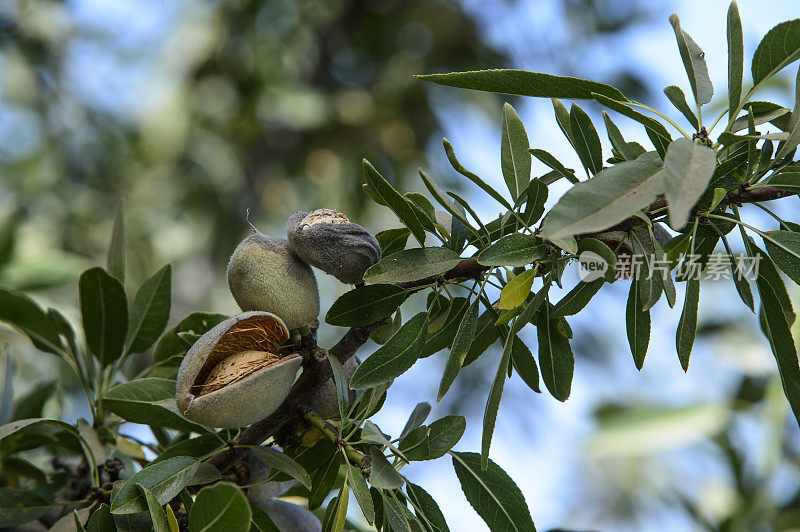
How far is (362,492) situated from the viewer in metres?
0.53

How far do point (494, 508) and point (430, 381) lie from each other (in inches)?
82.6

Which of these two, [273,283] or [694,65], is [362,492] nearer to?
[273,283]

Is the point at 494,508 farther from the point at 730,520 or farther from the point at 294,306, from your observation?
the point at 730,520

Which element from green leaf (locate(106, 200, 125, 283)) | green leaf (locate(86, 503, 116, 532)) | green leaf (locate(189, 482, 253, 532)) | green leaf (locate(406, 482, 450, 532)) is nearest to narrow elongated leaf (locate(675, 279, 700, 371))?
green leaf (locate(406, 482, 450, 532))

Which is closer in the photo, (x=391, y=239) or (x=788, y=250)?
(x=788, y=250)

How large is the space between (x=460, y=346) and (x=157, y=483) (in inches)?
10.0

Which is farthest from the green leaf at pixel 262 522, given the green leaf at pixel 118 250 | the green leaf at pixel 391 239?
the green leaf at pixel 118 250

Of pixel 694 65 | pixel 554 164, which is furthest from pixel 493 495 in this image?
pixel 694 65

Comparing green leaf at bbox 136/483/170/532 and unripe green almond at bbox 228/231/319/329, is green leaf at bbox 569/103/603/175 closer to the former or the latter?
unripe green almond at bbox 228/231/319/329

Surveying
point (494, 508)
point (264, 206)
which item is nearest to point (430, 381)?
point (264, 206)

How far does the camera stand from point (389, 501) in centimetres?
55

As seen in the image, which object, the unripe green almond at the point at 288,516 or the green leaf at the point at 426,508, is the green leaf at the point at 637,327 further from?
the unripe green almond at the point at 288,516

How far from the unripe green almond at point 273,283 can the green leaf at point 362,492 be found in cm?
13

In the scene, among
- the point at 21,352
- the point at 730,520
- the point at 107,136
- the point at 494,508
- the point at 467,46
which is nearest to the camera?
the point at 494,508
